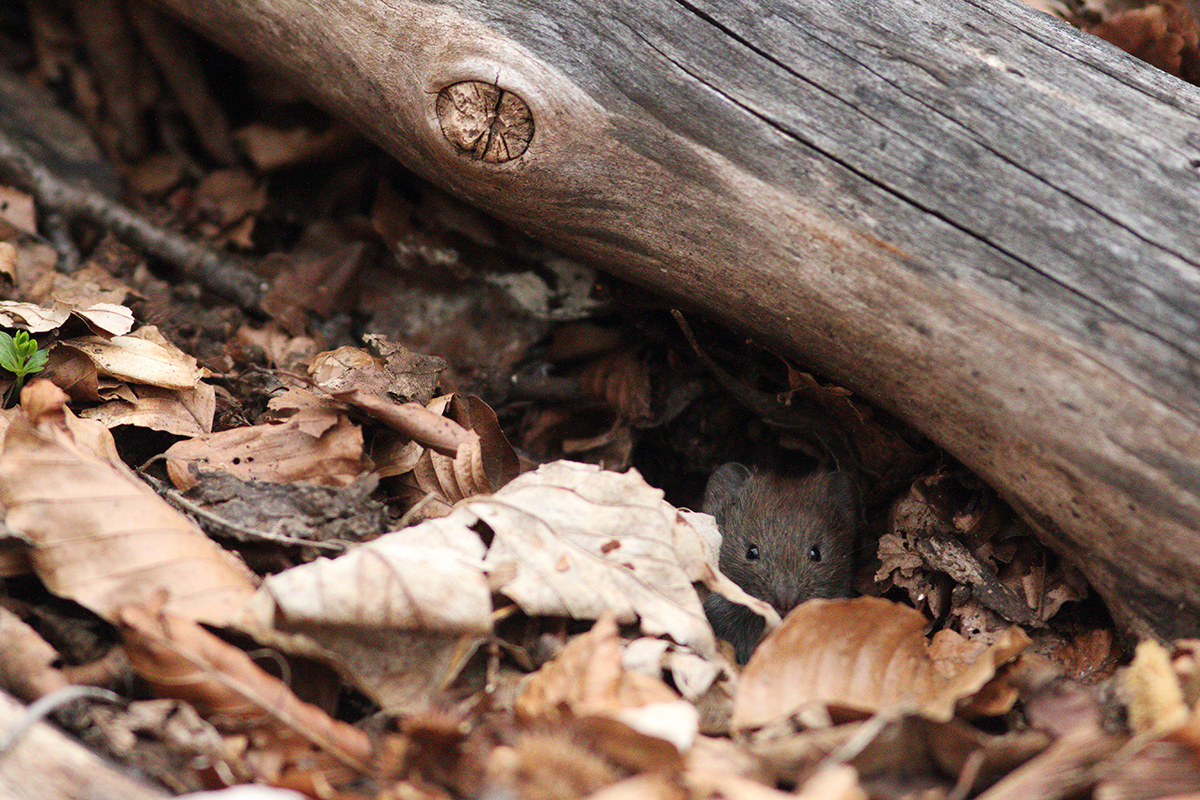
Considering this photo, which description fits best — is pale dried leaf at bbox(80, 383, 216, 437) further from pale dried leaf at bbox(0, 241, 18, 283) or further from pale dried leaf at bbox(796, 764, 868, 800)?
pale dried leaf at bbox(796, 764, 868, 800)

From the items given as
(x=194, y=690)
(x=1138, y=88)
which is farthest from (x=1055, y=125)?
(x=194, y=690)

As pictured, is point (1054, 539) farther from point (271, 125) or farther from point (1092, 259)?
point (271, 125)

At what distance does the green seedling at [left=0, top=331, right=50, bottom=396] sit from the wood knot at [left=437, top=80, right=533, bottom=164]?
1.50m

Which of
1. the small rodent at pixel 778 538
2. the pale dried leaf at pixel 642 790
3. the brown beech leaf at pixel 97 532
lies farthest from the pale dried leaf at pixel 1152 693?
the brown beech leaf at pixel 97 532

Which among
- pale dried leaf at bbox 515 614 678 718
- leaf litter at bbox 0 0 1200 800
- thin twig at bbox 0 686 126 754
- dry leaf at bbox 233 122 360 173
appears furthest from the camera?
dry leaf at bbox 233 122 360 173

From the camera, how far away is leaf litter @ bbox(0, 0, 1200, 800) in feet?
7.25

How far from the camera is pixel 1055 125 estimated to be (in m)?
2.89

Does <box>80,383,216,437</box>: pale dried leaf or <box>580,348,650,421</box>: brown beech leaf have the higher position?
<box>580,348,650,421</box>: brown beech leaf

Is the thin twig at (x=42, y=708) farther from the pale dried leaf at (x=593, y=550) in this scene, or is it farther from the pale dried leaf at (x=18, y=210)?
the pale dried leaf at (x=18, y=210)

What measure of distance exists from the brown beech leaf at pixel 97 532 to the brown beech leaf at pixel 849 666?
137 cm

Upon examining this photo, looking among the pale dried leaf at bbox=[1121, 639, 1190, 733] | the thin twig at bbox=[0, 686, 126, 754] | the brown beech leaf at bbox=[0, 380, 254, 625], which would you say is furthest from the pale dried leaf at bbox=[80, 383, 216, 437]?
the pale dried leaf at bbox=[1121, 639, 1190, 733]

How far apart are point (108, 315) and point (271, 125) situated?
2286 mm

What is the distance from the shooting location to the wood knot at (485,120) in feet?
10.3

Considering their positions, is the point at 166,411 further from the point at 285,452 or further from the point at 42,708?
the point at 42,708
